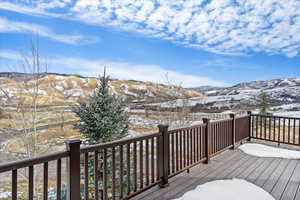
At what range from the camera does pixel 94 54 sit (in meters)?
22.4

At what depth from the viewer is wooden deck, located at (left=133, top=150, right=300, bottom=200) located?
2.78 m

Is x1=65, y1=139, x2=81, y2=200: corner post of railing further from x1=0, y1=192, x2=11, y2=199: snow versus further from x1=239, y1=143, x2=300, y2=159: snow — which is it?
x1=0, y1=192, x2=11, y2=199: snow

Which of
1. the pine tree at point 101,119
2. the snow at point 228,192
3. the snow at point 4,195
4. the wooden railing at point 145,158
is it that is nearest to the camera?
the wooden railing at point 145,158

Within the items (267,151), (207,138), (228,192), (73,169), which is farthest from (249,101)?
(73,169)

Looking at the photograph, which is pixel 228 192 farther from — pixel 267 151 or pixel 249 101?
pixel 249 101

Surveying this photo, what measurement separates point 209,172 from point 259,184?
0.81m

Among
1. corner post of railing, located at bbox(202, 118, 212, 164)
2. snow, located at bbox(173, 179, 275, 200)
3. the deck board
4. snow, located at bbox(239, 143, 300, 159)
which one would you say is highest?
corner post of railing, located at bbox(202, 118, 212, 164)

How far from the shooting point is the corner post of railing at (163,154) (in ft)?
9.76

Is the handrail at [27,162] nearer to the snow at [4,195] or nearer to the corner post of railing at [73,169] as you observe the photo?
the corner post of railing at [73,169]

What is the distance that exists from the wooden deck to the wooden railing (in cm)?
14

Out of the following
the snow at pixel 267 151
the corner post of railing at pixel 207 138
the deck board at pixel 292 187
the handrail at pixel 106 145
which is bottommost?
the snow at pixel 267 151

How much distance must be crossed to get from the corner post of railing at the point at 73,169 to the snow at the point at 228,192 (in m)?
1.36

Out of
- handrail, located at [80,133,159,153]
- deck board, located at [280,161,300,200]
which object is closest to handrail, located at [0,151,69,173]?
handrail, located at [80,133,159,153]

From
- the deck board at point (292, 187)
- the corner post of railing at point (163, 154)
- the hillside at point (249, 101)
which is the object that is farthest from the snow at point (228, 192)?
the hillside at point (249, 101)
